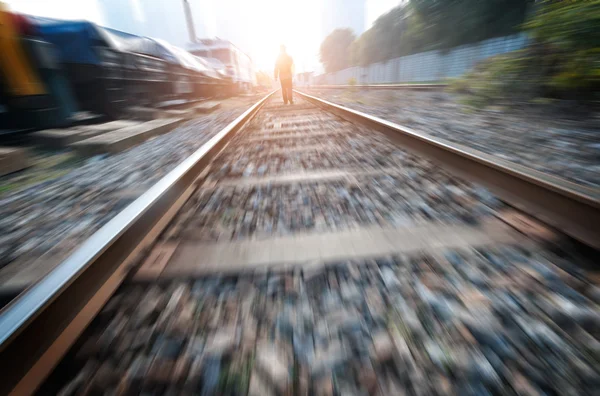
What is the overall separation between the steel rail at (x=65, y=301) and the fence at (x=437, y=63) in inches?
501

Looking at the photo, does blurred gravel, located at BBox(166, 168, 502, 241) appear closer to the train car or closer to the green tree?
the train car

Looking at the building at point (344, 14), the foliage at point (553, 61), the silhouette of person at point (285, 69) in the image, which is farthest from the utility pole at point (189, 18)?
the building at point (344, 14)

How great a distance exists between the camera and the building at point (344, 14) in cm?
14425

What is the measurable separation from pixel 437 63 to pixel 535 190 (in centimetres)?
2401

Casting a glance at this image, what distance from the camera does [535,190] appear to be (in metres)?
1.42

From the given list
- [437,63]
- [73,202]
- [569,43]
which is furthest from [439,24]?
[73,202]

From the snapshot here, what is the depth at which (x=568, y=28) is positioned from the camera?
4.39m

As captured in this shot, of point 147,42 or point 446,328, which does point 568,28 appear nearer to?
point 446,328

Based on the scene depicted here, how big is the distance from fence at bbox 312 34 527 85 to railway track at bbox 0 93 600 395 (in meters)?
11.9

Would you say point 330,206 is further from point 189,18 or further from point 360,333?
point 189,18

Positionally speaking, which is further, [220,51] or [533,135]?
[220,51]

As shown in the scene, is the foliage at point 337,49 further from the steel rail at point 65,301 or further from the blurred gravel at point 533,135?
the steel rail at point 65,301

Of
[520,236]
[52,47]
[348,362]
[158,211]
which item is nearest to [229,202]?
[158,211]

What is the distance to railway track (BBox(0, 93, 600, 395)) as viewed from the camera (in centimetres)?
72
